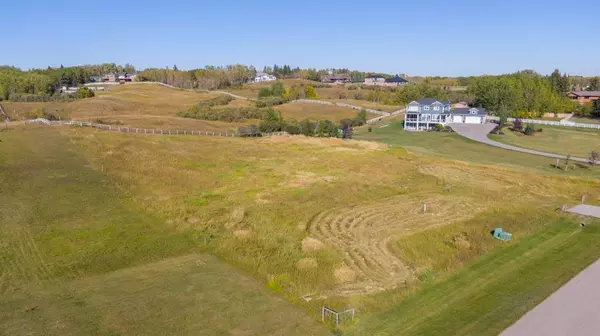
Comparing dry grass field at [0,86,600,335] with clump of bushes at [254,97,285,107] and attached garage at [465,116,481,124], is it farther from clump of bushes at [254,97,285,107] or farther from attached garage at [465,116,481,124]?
clump of bushes at [254,97,285,107]

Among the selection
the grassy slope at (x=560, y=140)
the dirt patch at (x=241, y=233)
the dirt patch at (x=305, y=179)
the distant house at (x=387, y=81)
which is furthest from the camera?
the distant house at (x=387, y=81)

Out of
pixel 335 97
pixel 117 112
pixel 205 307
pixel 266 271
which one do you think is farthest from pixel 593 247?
pixel 335 97

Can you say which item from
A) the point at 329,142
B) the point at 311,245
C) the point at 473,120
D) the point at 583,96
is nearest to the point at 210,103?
the point at 329,142

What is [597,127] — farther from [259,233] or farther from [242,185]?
[259,233]

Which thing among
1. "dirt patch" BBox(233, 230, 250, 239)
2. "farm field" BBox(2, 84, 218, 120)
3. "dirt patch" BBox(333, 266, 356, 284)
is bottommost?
"dirt patch" BBox(333, 266, 356, 284)

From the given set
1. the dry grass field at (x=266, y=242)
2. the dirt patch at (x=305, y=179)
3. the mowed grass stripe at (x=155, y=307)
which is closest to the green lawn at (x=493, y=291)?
the dry grass field at (x=266, y=242)

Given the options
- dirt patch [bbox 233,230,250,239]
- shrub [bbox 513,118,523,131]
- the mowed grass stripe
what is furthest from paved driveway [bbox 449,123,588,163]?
the mowed grass stripe

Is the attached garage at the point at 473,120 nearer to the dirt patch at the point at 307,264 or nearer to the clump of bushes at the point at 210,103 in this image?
the clump of bushes at the point at 210,103
